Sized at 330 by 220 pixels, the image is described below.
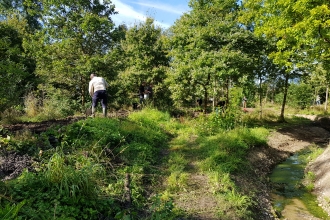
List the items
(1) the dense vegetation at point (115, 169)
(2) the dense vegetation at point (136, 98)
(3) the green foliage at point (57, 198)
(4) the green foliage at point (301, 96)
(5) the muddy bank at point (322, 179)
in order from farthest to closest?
(4) the green foliage at point (301, 96) < (5) the muddy bank at point (322, 179) < (2) the dense vegetation at point (136, 98) < (1) the dense vegetation at point (115, 169) < (3) the green foliage at point (57, 198)

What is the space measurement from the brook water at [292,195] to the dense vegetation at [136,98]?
0.95 meters

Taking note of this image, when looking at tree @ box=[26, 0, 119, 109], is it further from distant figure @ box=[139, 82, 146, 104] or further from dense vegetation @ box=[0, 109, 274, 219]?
dense vegetation @ box=[0, 109, 274, 219]

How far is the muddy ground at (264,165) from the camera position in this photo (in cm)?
439

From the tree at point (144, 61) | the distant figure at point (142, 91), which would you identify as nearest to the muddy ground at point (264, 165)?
the distant figure at point (142, 91)

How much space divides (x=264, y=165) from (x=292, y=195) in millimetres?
1600

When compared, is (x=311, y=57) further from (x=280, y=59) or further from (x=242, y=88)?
(x=242, y=88)

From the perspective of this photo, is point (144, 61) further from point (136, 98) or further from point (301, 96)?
point (301, 96)

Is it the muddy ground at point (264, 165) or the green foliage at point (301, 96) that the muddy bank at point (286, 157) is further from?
the green foliage at point (301, 96)

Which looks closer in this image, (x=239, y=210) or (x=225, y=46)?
(x=239, y=210)

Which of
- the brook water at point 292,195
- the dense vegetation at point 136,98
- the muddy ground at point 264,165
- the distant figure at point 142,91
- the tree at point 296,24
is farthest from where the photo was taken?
the distant figure at point 142,91

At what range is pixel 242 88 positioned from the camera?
11.0 meters

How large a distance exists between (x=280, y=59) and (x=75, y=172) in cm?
945

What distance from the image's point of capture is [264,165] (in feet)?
25.7

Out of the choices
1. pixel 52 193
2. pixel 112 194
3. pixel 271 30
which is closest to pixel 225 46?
pixel 271 30
